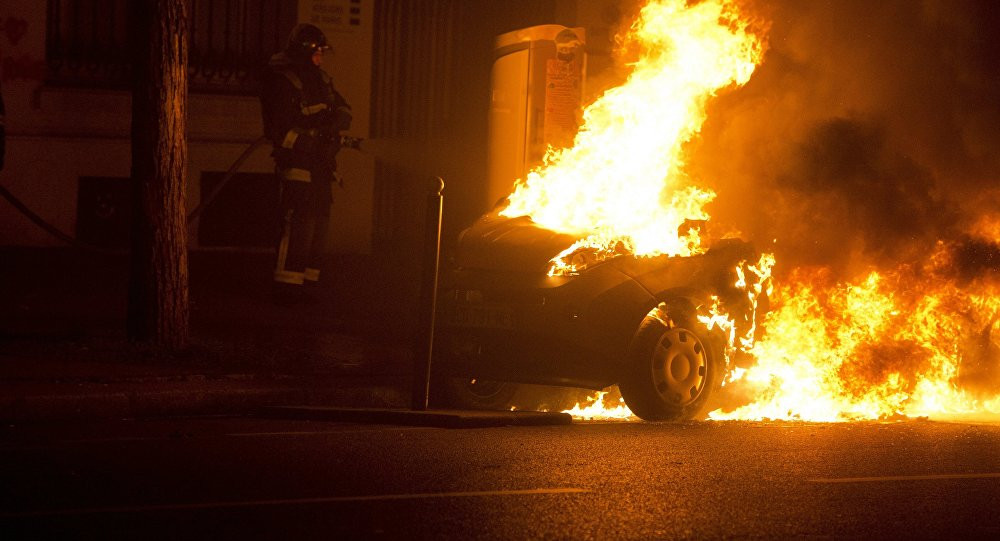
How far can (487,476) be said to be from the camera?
7.24 metres

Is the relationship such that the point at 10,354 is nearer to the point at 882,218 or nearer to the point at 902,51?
the point at 882,218

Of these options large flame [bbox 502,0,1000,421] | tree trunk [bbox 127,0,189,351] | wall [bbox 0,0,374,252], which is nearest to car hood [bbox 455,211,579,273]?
large flame [bbox 502,0,1000,421]

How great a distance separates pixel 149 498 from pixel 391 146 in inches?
476

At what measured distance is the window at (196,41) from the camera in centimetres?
1683

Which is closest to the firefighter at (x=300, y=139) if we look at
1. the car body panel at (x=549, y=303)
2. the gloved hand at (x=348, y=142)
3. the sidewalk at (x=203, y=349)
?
the gloved hand at (x=348, y=142)

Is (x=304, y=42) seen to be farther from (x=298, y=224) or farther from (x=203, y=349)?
(x=203, y=349)

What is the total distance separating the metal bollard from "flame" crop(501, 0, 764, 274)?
80 cm

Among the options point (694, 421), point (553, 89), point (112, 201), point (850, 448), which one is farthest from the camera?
point (112, 201)

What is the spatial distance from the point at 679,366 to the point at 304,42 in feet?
19.0

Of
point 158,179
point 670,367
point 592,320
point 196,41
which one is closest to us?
point 592,320

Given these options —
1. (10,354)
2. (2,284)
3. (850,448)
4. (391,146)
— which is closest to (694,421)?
(850,448)

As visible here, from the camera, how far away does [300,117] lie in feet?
43.9

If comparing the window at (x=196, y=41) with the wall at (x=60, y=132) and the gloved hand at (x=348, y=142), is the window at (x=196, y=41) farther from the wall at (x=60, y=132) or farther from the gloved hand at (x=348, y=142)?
the gloved hand at (x=348, y=142)

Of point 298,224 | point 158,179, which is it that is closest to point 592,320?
point 158,179
